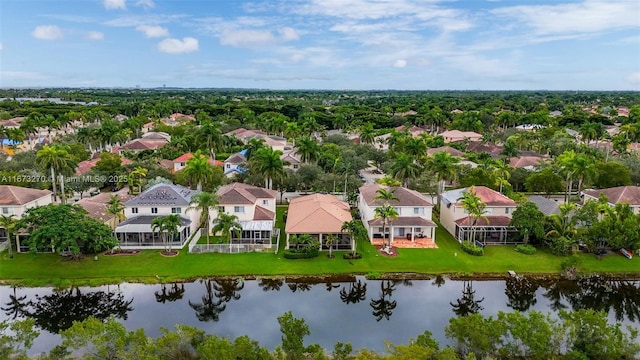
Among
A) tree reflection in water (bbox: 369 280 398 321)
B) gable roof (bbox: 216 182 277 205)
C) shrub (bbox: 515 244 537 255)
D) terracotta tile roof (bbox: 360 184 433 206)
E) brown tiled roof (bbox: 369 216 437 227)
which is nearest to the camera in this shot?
tree reflection in water (bbox: 369 280 398 321)

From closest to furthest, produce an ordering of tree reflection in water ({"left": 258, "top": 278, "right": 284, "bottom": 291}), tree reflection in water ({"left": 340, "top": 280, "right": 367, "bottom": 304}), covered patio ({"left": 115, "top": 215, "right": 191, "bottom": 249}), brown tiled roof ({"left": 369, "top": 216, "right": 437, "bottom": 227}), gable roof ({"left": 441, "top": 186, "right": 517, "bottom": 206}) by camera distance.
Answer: tree reflection in water ({"left": 340, "top": 280, "right": 367, "bottom": 304}), tree reflection in water ({"left": 258, "top": 278, "right": 284, "bottom": 291}), covered patio ({"left": 115, "top": 215, "right": 191, "bottom": 249}), brown tiled roof ({"left": 369, "top": 216, "right": 437, "bottom": 227}), gable roof ({"left": 441, "top": 186, "right": 517, "bottom": 206})

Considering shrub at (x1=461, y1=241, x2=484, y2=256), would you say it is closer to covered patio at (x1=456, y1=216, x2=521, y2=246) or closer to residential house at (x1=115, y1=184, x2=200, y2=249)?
covered patio at (x1=456, y1=216, x2=521, y2=246)

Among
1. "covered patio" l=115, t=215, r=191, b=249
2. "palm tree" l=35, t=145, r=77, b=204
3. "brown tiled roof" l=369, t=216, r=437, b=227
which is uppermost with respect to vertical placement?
"palm tree" l=35, t=145, r=77, b=204

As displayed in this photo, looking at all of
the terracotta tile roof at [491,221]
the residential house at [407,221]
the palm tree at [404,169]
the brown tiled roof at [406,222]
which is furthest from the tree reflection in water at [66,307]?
the palm tree at [404,169]

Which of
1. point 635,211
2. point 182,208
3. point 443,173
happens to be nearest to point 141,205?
point 182,208

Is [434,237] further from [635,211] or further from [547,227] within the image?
[635,211]

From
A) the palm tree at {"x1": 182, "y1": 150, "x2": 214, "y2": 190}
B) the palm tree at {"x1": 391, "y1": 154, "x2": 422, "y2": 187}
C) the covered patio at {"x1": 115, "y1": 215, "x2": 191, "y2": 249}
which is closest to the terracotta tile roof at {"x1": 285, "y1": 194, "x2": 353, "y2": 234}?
the palm tree at {"x1": 391, "y1": 154, "x2": 422, "y2": 187}
